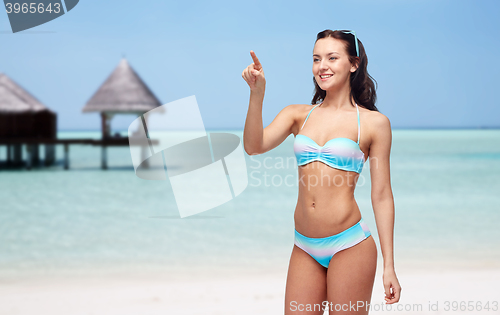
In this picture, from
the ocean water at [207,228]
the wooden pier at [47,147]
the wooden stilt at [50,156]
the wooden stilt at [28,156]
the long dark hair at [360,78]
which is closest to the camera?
the long dark hair at [360,78]

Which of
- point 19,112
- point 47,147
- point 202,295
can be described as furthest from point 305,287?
point 47,147

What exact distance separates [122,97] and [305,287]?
21.1 m

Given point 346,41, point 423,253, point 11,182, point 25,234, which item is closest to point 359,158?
point 346,41

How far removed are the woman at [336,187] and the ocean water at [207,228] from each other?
4946 millimetres

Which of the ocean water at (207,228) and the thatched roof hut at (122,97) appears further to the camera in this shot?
the thatched roof hut at (122,97)

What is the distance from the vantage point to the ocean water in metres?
7.10

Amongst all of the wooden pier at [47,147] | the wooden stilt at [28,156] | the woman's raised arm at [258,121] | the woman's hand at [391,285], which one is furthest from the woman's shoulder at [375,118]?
the wooden stilt at [28,156]

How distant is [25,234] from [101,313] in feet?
21.1

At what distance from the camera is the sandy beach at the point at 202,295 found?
167 inches

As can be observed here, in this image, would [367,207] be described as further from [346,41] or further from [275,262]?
[346,41]

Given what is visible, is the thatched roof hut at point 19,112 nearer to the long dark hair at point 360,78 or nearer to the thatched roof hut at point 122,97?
the thatched roof hut at point 122,97

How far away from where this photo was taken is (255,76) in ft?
5.36

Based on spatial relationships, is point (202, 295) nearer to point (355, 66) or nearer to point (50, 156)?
point (355, 66)

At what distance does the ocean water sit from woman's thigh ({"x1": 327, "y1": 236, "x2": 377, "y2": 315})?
16.3 feet
